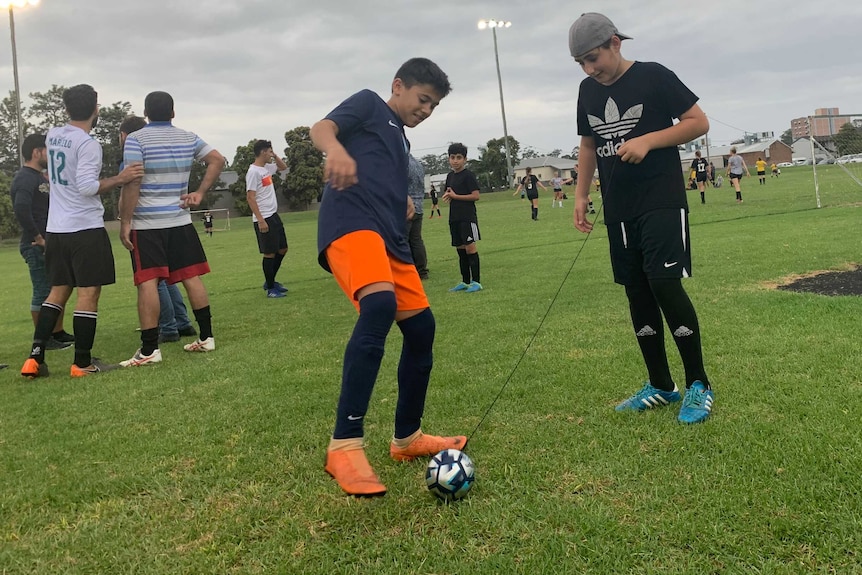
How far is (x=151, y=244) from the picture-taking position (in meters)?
5.32

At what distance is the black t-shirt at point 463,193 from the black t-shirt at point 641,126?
4.96 meters

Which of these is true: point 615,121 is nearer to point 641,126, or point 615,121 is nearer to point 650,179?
point 641,126

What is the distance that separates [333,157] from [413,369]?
1005 millimetres

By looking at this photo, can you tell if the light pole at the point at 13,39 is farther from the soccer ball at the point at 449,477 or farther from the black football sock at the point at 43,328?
the soccer ball at the point at 449,477

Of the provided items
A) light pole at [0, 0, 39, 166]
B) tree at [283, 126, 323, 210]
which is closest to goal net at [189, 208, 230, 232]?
tree at [283, 126, 323, 210]

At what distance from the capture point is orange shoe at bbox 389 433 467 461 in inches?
113

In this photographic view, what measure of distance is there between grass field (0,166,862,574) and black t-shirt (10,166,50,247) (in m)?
1.56

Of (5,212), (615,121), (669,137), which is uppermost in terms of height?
(5,212)

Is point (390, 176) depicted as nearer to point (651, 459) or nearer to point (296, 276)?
point (651, 459)

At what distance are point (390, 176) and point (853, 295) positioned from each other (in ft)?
15.5

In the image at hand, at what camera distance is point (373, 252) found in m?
2.60

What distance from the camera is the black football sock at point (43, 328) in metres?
5.08

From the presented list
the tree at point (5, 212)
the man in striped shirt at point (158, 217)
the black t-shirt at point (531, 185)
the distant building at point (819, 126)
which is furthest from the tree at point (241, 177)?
the man in striped shirt at point (158, 217)

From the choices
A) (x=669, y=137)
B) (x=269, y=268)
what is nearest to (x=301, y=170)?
(x=269, y=268)
